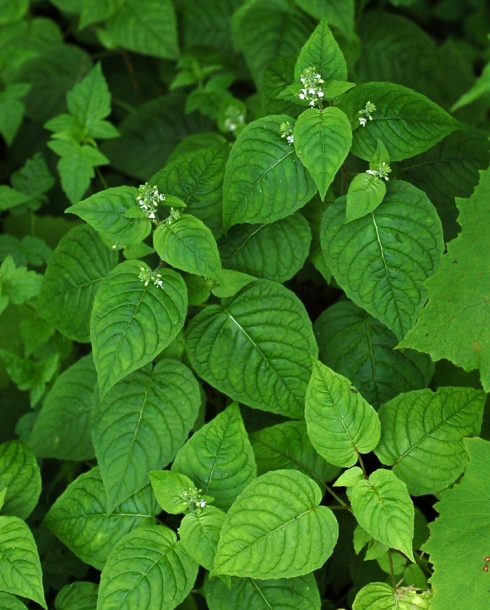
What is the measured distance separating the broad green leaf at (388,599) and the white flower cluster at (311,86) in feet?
4.74

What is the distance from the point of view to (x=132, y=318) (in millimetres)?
2006

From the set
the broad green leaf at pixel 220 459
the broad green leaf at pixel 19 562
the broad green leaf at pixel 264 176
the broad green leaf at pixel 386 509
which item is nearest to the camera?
the broad green leaf at pixel 386 509

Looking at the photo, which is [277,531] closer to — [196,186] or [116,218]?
[116,218]

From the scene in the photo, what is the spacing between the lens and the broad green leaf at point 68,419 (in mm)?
2367

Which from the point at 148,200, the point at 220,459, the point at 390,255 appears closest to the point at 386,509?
the point at 220,459

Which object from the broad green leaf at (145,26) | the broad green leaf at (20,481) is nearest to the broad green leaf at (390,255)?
the broad green leaf at (20,481)

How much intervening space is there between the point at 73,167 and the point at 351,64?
118cm

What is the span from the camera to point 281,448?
2.18m

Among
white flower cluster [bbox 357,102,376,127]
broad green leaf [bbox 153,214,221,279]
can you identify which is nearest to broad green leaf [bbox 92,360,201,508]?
broad green leaf [bbox 153,214,221,279]

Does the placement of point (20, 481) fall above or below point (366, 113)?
below

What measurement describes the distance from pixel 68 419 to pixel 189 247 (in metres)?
0.82

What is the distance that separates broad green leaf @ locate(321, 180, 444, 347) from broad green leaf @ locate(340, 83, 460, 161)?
6.2 inches

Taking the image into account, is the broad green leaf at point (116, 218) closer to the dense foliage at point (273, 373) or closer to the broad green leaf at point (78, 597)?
the dense foliage at point (273, 373)

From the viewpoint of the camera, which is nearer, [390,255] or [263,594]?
[263,594]
